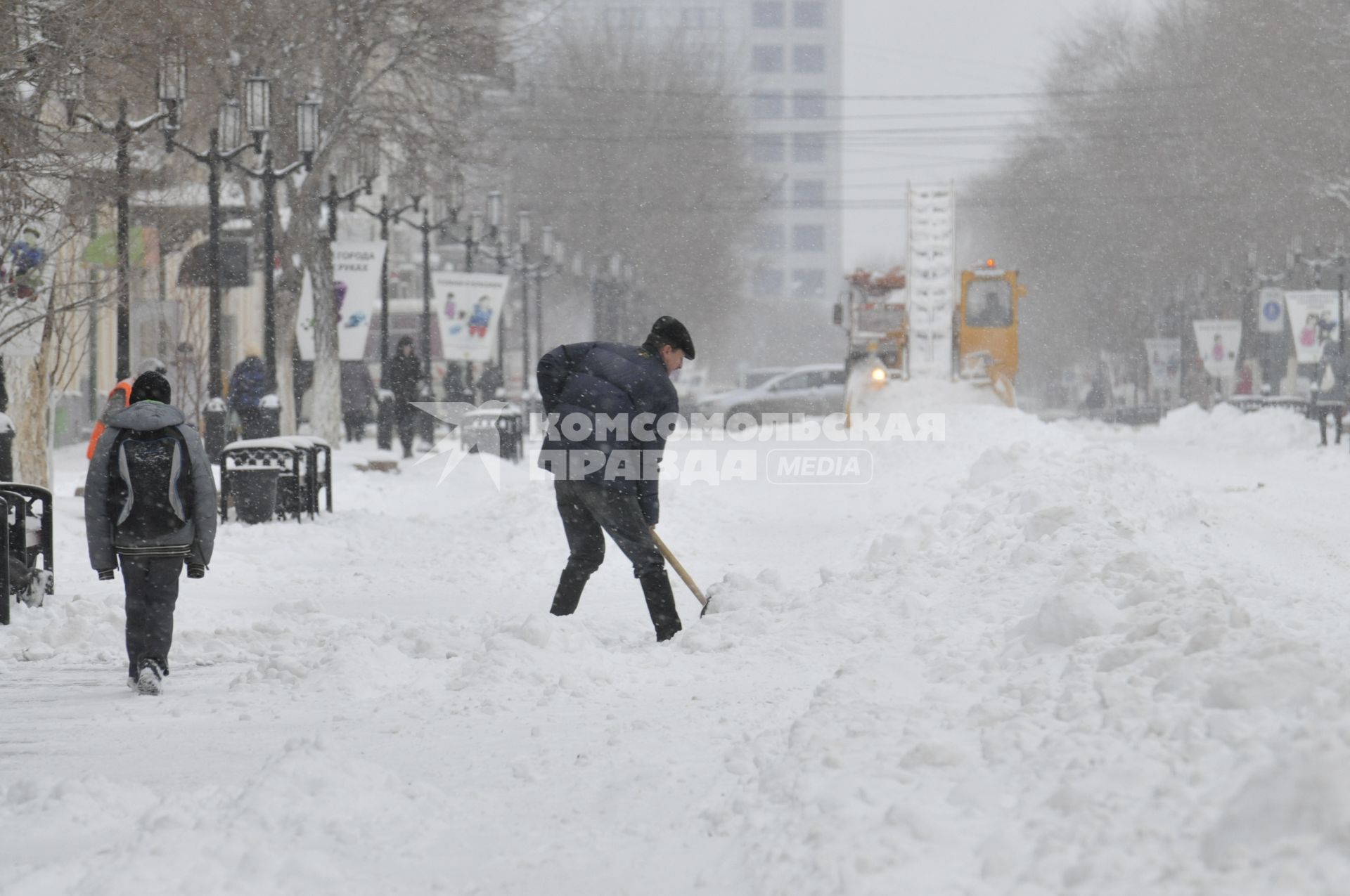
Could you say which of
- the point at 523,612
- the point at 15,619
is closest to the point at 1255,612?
the point at 523,612

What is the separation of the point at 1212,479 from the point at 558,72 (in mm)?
38709

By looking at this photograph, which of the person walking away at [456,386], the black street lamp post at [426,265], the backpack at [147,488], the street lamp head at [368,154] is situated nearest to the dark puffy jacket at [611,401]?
the backpack at [147,488]

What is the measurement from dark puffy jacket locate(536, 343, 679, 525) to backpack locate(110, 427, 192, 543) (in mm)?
1713

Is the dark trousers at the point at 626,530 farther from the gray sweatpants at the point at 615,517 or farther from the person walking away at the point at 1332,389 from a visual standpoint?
the person walking away at the point at 1332,389

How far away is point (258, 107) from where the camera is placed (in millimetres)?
18484

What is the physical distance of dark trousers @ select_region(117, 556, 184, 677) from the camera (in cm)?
782

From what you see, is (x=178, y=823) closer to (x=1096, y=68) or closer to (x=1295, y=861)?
(x=1295, y=861)

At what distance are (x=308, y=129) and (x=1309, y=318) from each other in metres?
20.4

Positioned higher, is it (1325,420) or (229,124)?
(229,124)

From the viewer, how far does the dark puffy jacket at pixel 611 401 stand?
846 cm

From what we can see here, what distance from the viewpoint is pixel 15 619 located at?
9758mm

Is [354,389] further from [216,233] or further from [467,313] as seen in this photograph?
[216,233]

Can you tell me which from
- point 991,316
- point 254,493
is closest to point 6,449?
point 254,493

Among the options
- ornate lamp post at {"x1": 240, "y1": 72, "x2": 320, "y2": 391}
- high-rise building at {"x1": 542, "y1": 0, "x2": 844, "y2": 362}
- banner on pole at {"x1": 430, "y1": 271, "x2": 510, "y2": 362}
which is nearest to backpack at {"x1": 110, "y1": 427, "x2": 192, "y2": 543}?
ornate lamp post at {"x1": 240, "y1": 72, "x2": 320, "y2": 391}
